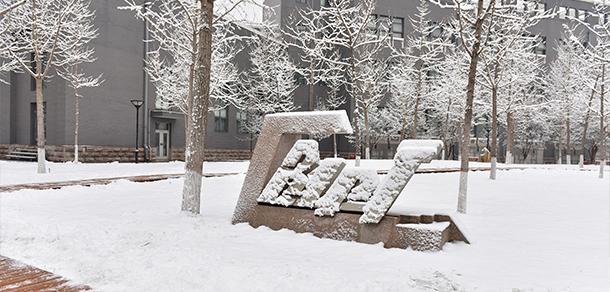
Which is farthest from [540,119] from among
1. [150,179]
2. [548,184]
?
[150,179]

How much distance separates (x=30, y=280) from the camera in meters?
3.88

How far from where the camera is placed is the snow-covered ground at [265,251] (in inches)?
158

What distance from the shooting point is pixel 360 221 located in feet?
18.0

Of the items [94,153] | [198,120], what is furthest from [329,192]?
[94,153]

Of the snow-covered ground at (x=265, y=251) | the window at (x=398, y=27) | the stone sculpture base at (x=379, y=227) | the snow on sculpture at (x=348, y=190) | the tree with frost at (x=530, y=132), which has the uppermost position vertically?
the window at (x=398, y=27)

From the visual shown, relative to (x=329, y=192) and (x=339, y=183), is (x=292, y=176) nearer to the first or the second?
(x=329, y=192)

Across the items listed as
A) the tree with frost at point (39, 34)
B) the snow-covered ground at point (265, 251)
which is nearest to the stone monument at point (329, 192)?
the snow-covered ground at point (265, 251)

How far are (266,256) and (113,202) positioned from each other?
18.3 feet

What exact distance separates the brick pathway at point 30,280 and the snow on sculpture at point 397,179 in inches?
143

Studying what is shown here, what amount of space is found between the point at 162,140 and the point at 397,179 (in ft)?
85.9

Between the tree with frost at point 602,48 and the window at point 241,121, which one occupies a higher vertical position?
the tree with frost at point 602,48

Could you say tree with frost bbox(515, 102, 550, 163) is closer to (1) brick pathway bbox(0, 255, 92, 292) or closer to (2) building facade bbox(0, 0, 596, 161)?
(2) building facade bbox(0, 0, 596, 161)

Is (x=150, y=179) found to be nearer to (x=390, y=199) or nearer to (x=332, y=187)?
(x=332, y=187)

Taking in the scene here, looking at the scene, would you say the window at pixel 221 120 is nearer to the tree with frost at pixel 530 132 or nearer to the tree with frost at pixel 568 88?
the tree with frost at pixel 568 88
